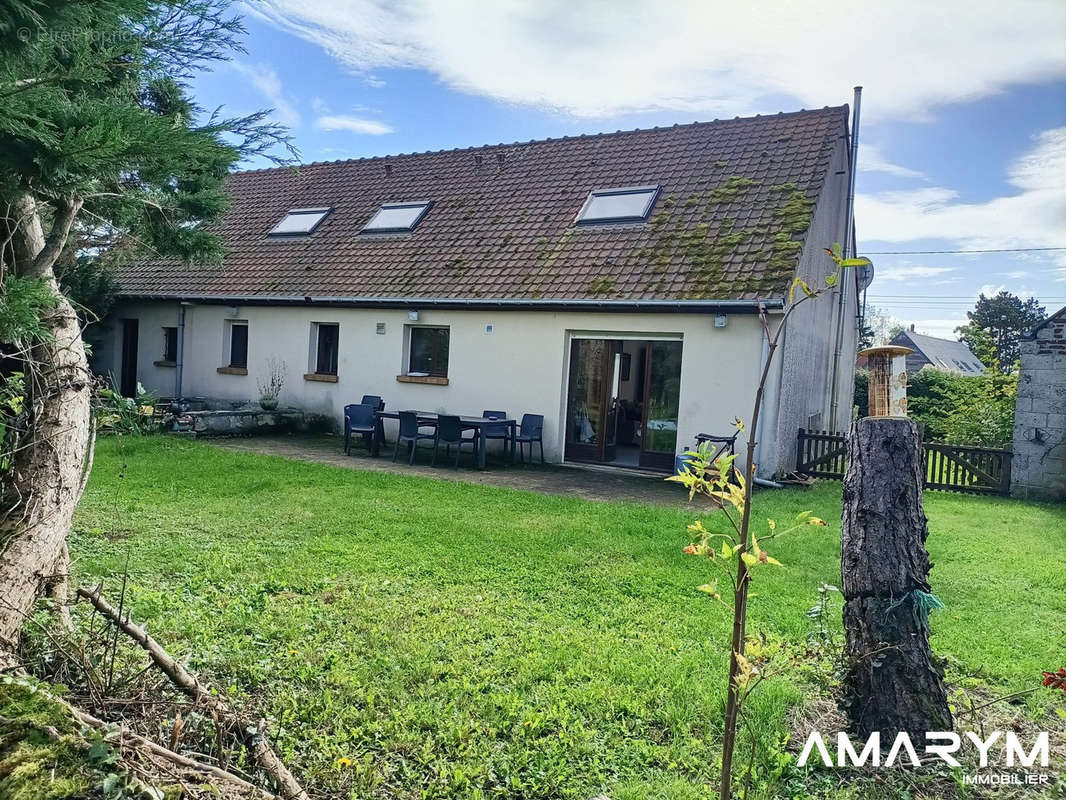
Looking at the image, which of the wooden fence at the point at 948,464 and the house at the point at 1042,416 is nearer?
the house at the point at 1042,416

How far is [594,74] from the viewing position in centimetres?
1081

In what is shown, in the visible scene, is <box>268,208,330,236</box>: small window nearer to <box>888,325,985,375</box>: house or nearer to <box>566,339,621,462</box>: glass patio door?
<box>566,339,621,462</box>: glass patio door

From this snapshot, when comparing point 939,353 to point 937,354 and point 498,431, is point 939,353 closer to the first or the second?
point 937,354

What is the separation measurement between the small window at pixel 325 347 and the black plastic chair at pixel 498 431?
13.7 ft

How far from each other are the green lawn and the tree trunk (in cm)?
91

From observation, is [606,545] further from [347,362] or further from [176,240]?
[347,362]

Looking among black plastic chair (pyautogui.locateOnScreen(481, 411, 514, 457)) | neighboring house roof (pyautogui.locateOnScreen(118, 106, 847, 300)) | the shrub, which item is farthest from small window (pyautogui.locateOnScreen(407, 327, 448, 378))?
the shrub

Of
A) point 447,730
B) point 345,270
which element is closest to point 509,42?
point 345,270

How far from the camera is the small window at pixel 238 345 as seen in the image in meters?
16.4

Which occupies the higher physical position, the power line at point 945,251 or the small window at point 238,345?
the power line at point 945,251
